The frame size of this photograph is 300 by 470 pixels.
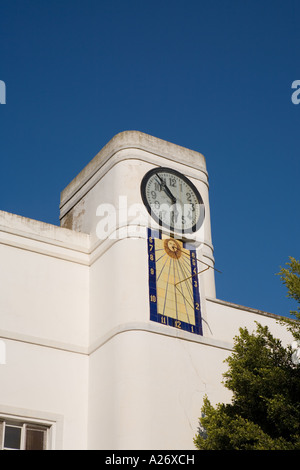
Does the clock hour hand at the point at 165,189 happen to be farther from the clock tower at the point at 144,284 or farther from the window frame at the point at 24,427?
the window frame at the point at 24,427

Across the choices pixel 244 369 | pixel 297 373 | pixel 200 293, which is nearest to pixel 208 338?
pixel 200 293

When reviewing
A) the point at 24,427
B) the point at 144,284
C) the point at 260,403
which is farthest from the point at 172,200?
the point at 24,427

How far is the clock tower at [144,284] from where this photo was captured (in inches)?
693

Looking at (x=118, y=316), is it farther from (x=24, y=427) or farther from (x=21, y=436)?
(x=21, y=436)

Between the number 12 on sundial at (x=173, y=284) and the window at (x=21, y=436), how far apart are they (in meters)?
4.00

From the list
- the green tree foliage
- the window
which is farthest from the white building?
the green tree foliage

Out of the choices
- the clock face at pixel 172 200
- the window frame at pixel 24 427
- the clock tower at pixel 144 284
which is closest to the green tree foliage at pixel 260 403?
the clock tower at pixel 144 284

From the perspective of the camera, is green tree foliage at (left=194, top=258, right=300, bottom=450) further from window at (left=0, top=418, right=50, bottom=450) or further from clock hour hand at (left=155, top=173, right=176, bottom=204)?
clock hour hand at (left=155, top=173, right=176, bottom=204)

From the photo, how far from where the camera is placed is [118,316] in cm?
1873
